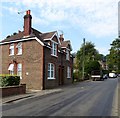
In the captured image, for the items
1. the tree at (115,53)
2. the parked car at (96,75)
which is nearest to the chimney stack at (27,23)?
the parked car at (96,75)

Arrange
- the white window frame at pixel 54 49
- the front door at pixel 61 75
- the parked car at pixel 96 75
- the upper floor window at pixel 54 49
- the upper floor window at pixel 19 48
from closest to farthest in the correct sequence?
the upper floor window at pixel 19 48 → the white window frame at pixel 54 49 → the upper floor window at pixel 54 49 → the front door at pixel 61 75 → the parked car at pixel 96 75

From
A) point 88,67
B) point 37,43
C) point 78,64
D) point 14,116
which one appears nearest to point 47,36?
point 37,43

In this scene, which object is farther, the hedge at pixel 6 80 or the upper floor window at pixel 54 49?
the upper floor window at pixel 54 49

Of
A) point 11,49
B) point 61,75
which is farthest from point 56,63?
point 11,49

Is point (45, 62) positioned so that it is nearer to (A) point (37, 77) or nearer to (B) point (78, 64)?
(A) point (37, 77)

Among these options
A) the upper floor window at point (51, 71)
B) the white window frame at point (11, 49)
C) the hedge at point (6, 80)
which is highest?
the white window frame at point (11, 49)

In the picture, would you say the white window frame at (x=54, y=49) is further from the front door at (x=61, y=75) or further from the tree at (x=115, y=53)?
the tree at (x=115, y=53)

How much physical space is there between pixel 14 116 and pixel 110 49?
76037 mm

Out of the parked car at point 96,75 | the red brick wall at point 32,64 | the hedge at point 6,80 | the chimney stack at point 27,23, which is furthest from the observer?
the parked car at point 96,75

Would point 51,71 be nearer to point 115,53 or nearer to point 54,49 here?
point 54,49

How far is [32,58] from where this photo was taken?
93.5ft

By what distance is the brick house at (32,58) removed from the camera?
27909mm

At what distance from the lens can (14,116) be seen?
1022 cm

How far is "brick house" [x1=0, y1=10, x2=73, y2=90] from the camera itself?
27.9 m
